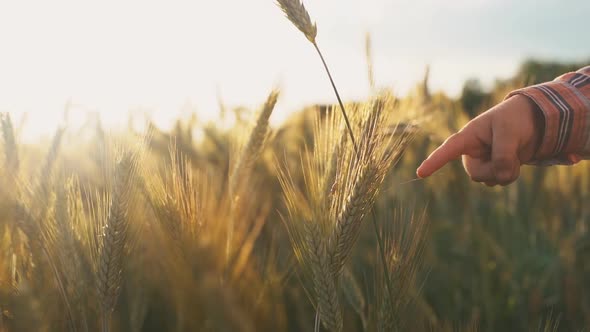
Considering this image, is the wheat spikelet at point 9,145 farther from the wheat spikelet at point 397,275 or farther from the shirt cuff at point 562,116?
the shirt cuff at point 562,116

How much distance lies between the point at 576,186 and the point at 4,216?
3.47 m

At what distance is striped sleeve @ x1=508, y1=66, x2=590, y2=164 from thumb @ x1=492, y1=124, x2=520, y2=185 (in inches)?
6.0

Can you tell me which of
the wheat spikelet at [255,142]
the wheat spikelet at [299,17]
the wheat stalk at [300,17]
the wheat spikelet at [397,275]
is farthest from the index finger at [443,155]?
the wheat spikelet at [255,142]

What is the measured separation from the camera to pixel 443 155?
1331 mm

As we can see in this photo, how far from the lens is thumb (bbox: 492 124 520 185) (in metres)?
1.34

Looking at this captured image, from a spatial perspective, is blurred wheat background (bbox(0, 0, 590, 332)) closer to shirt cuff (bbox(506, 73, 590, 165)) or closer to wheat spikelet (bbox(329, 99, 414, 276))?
wheat spikelet (bbox(329, 99, 414, 276))

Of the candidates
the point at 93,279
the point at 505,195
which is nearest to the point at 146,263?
the point at 93,279

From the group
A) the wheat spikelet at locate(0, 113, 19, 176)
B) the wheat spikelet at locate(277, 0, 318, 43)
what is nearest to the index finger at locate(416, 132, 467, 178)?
the wheat spikelet at locate(277, 0, 318, 43)

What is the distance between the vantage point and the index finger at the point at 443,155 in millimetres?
1312

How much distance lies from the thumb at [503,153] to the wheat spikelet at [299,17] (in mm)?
534

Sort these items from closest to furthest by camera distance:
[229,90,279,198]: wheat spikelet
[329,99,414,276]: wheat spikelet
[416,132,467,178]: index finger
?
[329,99,414,276]: wheat spikelet < [416,132,467,178]: index finger < [229,90,279,198]: wheat spikelet

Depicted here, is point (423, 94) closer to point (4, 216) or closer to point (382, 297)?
point (382, 297)

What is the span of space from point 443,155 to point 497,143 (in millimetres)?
142

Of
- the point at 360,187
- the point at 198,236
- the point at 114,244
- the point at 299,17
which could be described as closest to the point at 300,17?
the point at 299,17
